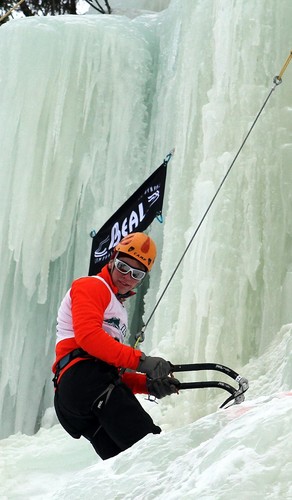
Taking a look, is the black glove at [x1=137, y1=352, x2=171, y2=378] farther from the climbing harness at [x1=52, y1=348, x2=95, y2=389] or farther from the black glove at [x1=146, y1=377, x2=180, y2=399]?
the climbing harness at [x1=52, y1=348, x2=95, y2=389]

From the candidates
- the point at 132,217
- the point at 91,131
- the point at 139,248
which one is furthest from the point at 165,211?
the point at 139,248

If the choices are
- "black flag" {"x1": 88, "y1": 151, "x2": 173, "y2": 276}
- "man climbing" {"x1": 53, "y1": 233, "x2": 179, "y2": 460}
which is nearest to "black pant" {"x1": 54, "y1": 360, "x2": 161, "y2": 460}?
"man climbing" {"x1": 53, "y1": 233, "x2": 179, "y2": 460}

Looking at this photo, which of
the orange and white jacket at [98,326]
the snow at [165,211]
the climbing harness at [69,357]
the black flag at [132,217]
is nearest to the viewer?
the snow at [165,211]

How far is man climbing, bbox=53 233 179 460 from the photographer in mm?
3053

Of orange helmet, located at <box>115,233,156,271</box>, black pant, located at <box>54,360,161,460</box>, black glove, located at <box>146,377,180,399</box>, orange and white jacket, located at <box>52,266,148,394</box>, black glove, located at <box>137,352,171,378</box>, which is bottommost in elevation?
black pant, located at <box>54,360,161,460</box>

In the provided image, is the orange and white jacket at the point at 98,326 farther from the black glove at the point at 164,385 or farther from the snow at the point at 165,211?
the snow at the point at 165,211

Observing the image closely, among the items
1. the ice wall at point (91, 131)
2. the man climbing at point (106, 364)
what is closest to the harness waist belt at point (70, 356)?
the man climbing at point (106, 364)

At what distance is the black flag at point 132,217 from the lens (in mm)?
6383

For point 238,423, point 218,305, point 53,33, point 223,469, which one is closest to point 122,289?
point 238,423

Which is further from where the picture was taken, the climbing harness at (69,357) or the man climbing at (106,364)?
the climbing harness at (69,357)

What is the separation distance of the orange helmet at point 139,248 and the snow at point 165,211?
0.66 metres

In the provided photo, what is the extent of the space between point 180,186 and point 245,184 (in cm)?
71

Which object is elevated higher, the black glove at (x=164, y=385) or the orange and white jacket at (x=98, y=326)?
the orange and white jacket at (x=98, y=326)

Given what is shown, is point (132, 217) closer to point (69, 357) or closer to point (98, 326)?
point (69, 357)
